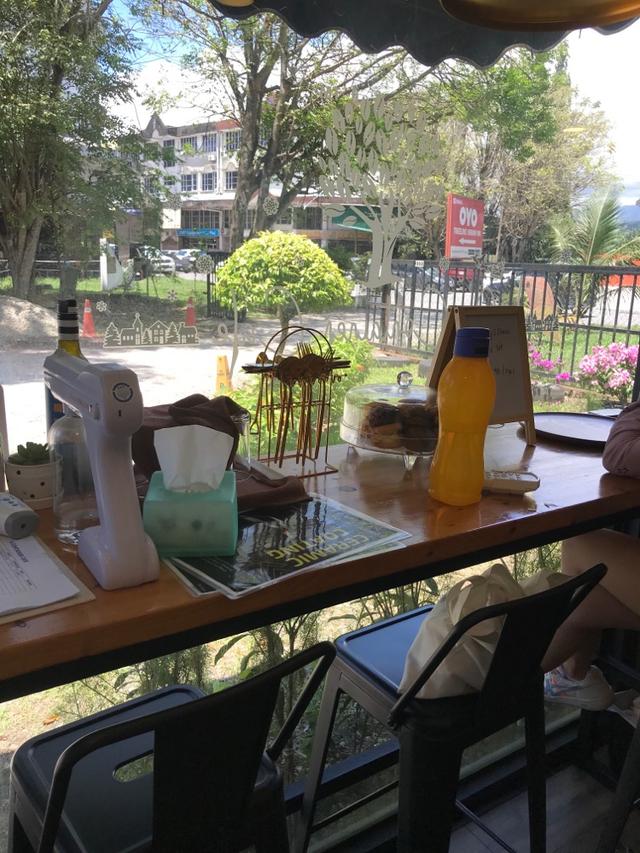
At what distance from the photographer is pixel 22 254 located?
1507 millimetres

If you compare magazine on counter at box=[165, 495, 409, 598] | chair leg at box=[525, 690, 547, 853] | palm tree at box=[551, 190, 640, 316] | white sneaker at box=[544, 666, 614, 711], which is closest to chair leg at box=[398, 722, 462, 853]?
chair leg at box=[525, 690, 547, 853]

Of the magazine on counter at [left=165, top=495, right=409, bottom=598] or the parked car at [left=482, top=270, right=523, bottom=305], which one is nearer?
the magazine on counter at [left=165, top=495, right=409, bottom=598]

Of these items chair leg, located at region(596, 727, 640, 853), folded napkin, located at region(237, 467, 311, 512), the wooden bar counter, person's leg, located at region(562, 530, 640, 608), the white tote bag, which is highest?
folded napkin, located at region(237, 467, 311, 512)

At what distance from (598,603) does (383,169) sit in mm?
1253

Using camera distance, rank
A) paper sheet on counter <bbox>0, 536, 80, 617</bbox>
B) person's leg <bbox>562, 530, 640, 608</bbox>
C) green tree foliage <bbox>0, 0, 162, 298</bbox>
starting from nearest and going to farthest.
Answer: paper sheet on counter <bbox>0, 536, 80, 617</bbox> → green tree foliage <bbox>0, 0, 162, 298</bbox> → person's leg <bbox>562, 530, 640, 608</bbox>

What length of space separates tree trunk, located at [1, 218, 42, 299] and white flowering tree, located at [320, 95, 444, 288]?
0.74 metres

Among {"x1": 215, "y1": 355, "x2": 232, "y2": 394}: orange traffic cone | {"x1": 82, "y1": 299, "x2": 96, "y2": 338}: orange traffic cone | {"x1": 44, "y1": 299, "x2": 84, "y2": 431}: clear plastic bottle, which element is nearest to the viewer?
{"x1": 44, "y1": 299, "x2": 84, "y2": 431}: clear plastic bottle

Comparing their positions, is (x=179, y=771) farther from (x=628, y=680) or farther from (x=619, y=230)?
(x=619, y=230)

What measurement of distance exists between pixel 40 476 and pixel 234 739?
0.61 m

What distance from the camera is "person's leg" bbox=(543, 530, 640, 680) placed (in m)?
1.73

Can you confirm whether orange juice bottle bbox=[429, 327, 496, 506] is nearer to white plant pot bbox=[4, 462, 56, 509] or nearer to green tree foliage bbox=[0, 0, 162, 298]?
white plant pot bbox=[4, 462, 56, 509]

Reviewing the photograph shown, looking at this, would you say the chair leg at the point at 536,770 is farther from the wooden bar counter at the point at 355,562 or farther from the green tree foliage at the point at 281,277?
the green tree foliage at the point at 281,277

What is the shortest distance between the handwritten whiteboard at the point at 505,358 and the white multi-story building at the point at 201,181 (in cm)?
A: 52

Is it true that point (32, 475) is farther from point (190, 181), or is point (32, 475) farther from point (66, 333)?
point (190, 181)
